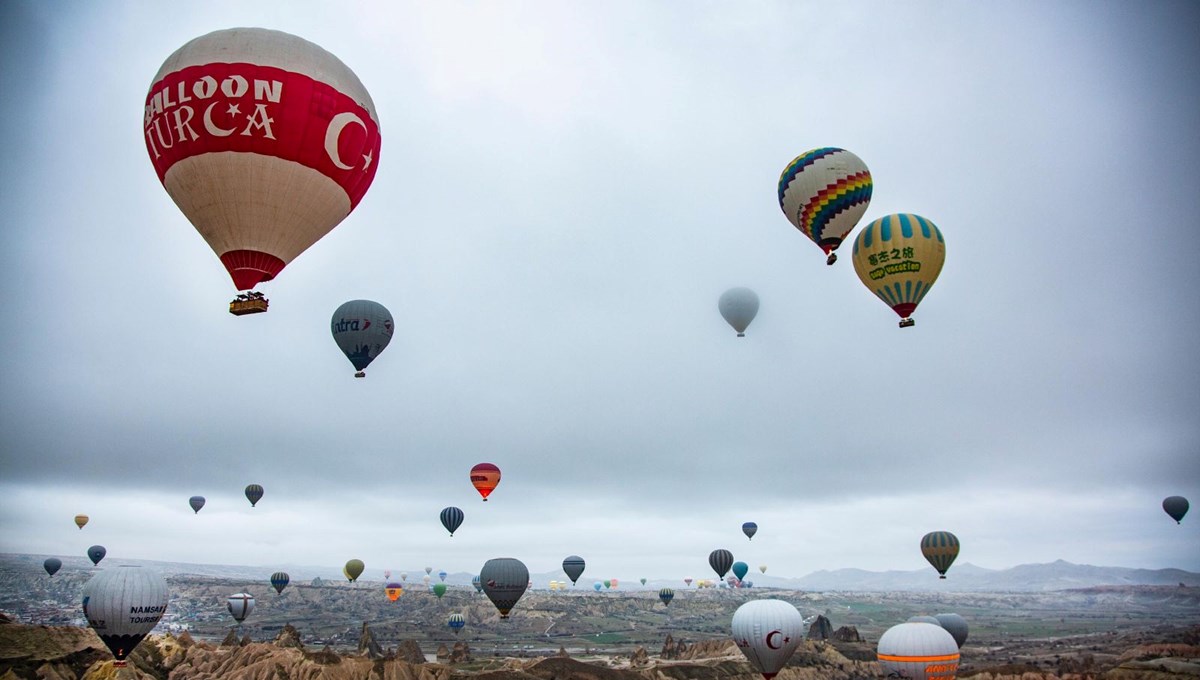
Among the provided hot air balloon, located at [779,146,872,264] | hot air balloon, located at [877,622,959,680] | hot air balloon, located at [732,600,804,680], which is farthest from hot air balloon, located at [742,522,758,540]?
hot air balloon, located at [779,146,872,264]

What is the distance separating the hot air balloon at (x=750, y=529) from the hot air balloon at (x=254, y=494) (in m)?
64.0

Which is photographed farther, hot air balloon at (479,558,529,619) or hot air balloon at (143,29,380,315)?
hot air balloon at (479,558,529,619)

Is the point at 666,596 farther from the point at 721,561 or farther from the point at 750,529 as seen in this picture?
the point at 721,561

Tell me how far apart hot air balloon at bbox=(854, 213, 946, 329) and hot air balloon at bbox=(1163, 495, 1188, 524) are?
77.3m

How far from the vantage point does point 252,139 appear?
19000 mm

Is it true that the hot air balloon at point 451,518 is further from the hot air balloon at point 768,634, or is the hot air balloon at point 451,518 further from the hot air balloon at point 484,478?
the hot air balloon at point 768,634

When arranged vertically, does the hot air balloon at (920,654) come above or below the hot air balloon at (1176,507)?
below

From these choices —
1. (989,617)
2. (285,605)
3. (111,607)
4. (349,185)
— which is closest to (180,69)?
(349,185)

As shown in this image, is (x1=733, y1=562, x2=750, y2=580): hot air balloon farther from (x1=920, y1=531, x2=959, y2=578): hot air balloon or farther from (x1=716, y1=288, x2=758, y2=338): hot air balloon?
(x1=716, y1=288, x2=758, y2=338): hot air balloon

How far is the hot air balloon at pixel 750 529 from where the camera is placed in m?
104

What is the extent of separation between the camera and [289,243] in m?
20.8

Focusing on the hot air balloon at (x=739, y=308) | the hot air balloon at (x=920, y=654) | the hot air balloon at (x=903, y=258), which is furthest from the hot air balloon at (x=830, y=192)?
the hot air balloon at (x=920, y=654)

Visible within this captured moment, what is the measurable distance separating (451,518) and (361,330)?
1594 inches

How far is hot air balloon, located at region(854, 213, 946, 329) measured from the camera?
1228 inches
